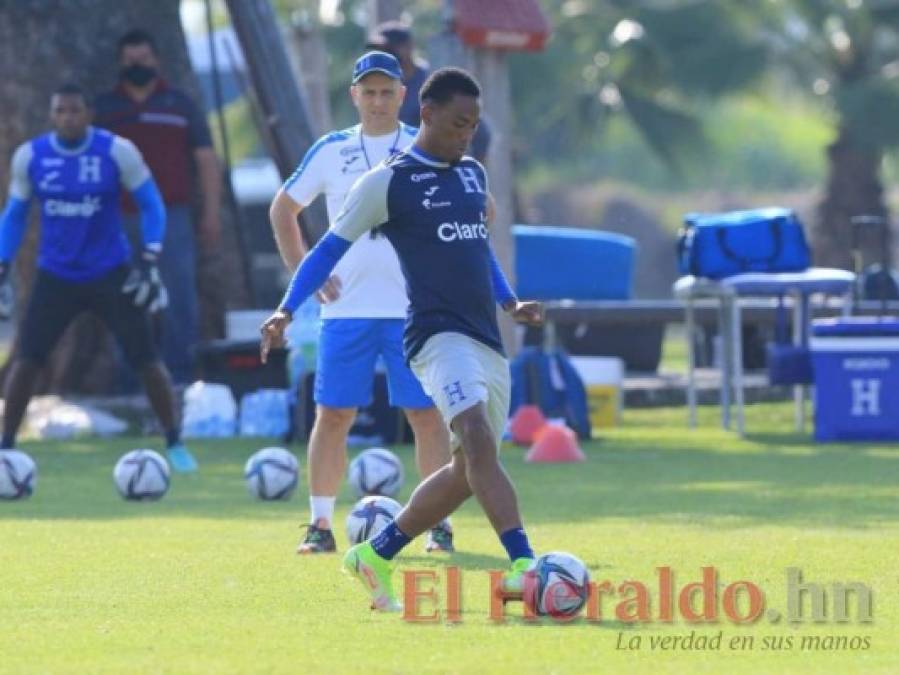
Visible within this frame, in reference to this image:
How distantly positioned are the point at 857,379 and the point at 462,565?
8.35 m

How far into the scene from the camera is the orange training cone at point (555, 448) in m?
16.7

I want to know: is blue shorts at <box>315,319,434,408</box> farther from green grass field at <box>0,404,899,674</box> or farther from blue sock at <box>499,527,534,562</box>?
blue sock at <box>499,527,534,562</box>

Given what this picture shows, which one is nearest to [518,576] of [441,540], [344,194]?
[441,540]

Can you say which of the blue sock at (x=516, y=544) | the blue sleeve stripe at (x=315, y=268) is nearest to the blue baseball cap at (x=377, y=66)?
the blue sleeve stripe at (x=315, y=268)

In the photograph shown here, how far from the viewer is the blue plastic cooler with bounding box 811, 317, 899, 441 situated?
18219mm

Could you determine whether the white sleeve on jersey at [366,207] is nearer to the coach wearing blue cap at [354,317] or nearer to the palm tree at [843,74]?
the coach wearing blue cap at [354,317]

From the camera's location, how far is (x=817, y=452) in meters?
17.4

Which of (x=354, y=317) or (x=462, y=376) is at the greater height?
(x=354, y=317)

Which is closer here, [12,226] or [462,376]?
[462,376]

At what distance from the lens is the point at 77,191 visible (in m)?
15.2

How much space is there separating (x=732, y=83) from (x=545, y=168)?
2124 cm

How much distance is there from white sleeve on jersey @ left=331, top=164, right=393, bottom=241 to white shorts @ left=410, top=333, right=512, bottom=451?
463mm

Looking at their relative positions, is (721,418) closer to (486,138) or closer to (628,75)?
(486,138)

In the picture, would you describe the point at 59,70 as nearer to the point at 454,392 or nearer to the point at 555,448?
the point at 555,448
